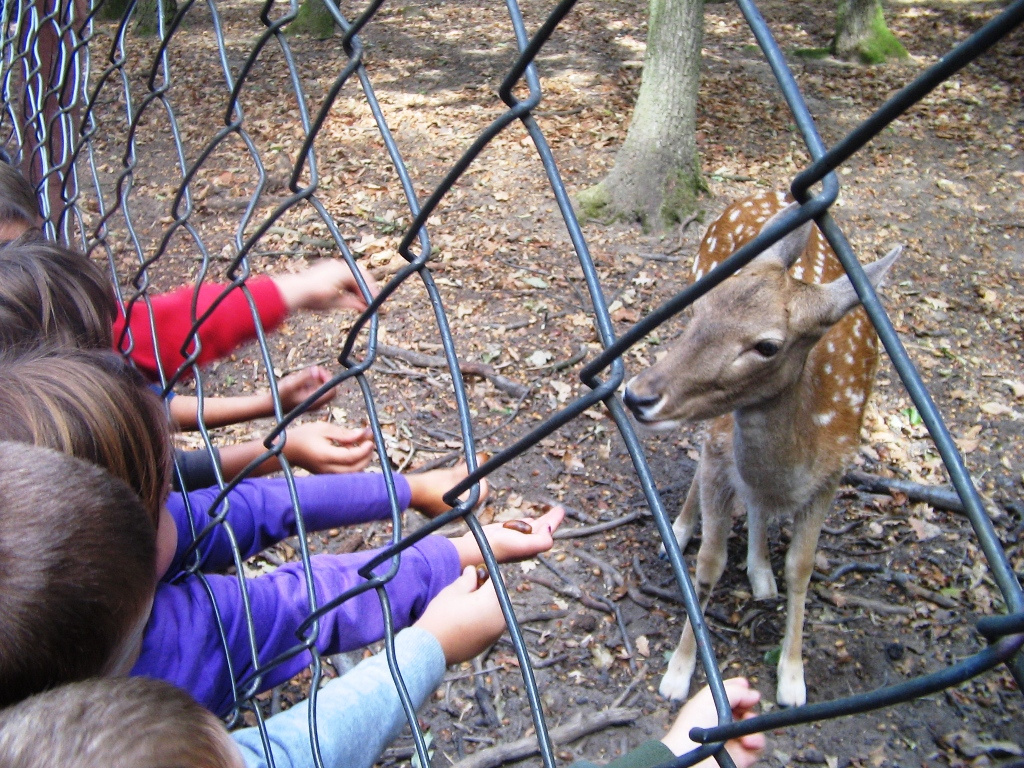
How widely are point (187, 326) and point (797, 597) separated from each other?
237 centimetres

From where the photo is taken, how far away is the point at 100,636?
1108mm

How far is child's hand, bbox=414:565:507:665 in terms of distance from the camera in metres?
1.60

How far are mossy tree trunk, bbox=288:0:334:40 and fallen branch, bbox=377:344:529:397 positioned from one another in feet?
22.1

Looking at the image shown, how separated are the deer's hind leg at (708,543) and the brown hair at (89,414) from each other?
2217 mm

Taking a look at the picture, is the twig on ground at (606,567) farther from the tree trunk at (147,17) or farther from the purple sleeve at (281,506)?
the tree trunk at (147,17)

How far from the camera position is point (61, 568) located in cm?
104

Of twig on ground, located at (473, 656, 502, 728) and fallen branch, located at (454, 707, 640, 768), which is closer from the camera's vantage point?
fallen branch, located at (454, 707, 640, 768)

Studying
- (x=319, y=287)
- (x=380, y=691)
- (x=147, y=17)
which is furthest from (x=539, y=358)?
(x=147, y=17)

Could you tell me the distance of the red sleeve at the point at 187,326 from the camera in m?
2.28

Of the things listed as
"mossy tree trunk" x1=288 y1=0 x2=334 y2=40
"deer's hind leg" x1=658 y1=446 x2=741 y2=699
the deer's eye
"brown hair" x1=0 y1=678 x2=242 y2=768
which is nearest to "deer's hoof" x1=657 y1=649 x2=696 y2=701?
"deer's hind leg" x1=658 y1=446 x2=741 y2=699

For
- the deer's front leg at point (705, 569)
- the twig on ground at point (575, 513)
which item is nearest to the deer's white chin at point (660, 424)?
the deer's front leg at point (705, 569)

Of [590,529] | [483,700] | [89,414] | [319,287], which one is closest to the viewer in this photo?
[89,414]

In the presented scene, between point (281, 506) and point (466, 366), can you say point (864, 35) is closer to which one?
point (466, 366)

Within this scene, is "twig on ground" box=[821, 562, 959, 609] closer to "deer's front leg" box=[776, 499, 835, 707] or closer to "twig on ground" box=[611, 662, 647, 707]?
"deer's front leg" box=[776, 499, 835, 707]
